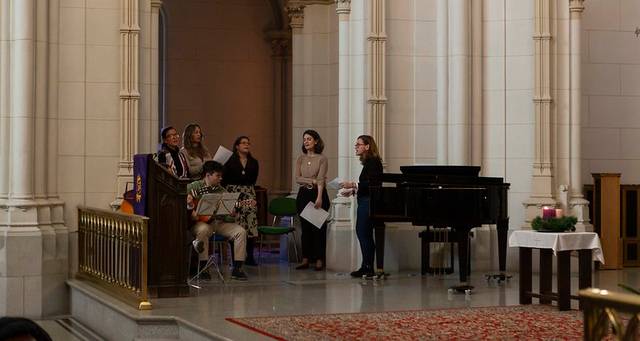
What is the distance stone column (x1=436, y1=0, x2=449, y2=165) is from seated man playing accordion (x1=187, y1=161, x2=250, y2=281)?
3043mm

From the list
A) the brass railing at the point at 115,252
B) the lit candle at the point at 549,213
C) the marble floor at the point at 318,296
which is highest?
the lit candle at the point at 549,213

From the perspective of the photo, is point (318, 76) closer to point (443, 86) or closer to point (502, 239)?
point (443, 86)

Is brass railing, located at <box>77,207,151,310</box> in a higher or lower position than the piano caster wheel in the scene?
higher

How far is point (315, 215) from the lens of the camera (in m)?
13.0

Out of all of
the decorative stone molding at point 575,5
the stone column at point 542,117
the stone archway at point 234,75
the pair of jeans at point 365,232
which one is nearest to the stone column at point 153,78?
the pair of jeans at point 365,232

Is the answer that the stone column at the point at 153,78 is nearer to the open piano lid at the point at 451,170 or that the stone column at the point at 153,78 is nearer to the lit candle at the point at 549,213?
the open piano lid at the point at 451,170

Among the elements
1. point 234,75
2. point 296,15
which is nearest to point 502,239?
point 296,15

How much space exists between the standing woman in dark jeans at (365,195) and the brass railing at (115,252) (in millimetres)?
2700

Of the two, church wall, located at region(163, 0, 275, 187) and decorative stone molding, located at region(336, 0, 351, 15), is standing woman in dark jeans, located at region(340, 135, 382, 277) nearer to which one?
decorative stone molding, located at region(336, 0, 351, 15)

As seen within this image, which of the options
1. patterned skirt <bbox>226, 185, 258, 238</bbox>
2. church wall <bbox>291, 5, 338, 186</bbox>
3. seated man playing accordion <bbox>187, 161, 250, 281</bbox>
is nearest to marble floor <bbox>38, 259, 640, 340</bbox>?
seated man playing accordion <bbox>187, 161, 250, 281</bbox>

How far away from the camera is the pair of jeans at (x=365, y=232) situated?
12.0 meters

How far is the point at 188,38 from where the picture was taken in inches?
731

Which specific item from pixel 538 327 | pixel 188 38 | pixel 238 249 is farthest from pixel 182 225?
pixel 188 38

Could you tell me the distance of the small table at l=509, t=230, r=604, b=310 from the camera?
31.5 ft
